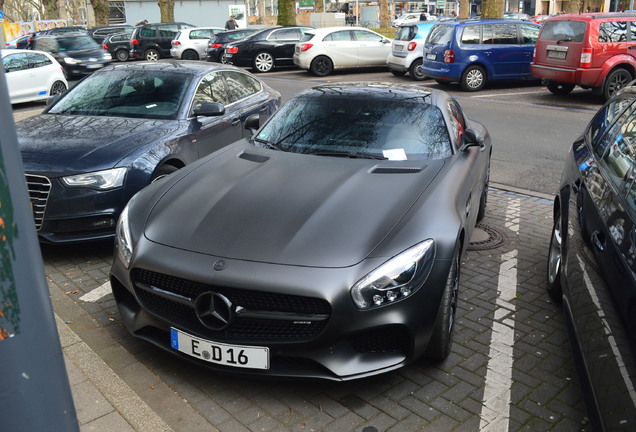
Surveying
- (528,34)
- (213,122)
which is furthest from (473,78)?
(213,122)

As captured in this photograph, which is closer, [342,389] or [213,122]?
[342,389]

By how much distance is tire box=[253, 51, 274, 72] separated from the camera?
22.7 m

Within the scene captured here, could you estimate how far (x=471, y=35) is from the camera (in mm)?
16125

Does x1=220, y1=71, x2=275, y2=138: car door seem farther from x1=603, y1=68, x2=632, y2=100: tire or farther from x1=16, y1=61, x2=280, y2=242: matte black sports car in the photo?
x1=603, y1=68, x2=632, y2=100: tire

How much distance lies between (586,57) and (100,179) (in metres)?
11.3

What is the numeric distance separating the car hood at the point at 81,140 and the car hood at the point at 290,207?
1244 mm

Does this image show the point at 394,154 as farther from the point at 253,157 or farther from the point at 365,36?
the point at 365,36

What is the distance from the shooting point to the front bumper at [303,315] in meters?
3.28

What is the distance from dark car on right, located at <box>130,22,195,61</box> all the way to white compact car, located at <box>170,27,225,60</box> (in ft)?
4.92

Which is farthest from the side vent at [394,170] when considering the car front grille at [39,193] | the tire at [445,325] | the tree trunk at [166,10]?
the tree trunk at [166,10]

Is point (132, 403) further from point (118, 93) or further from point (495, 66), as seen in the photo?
point (495, 66)

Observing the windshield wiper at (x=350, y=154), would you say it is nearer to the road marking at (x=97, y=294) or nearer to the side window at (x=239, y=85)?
the road marking at (x=97, y=294)

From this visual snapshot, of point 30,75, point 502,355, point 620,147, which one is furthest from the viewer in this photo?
point 30,75

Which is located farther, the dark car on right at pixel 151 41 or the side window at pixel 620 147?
the dark car on right at pixel 151 41
